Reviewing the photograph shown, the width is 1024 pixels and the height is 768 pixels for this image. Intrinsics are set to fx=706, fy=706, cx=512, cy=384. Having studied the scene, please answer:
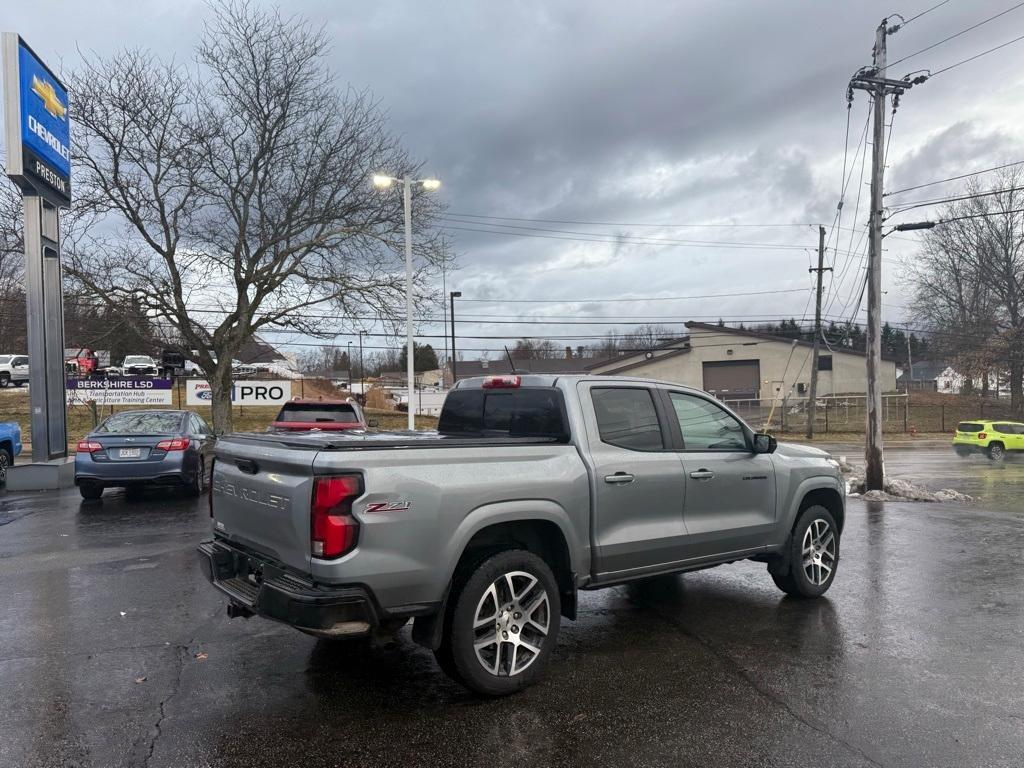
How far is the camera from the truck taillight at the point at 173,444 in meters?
10.8

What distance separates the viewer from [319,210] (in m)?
20.9

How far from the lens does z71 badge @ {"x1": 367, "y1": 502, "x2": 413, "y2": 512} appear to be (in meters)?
3.49

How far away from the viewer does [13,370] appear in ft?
121

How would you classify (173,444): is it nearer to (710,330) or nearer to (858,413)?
(858,413)

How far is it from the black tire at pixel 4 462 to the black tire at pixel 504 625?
13.1m

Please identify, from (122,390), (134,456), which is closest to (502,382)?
(134,456)

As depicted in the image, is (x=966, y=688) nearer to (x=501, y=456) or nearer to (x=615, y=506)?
(x=615, y=506)

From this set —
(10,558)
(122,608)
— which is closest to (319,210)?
(10,558)

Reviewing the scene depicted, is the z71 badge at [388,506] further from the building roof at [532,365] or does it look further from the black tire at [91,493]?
the building roof at [532,365]

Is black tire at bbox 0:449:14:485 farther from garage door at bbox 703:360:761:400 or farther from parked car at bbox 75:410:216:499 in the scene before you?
garage door at bbox 703:360:761:400

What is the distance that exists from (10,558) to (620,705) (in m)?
6.83

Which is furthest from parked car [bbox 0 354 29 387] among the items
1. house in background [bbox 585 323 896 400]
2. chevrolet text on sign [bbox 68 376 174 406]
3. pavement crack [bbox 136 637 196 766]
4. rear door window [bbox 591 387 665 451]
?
rear door window [bbox 591 387 665 451]

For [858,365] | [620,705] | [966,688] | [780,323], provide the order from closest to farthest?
[620,705] → [966,688] → [858,365] → [780,323]

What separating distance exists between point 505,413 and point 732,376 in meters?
52.7
